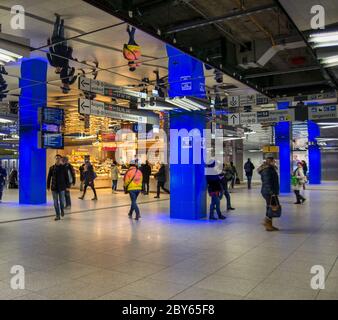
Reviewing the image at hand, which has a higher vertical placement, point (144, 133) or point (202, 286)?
point (144, 133)

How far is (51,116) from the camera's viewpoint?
12.3 meters

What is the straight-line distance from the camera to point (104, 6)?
3748mm

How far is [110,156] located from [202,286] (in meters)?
25.4

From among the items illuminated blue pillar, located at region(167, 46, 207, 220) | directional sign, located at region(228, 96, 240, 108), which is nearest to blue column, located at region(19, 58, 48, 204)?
illuminated blue pillar, located at region(167, 46, 207, 220)

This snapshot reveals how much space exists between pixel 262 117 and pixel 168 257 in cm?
826

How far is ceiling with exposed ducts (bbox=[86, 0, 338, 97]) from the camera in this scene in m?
4.51

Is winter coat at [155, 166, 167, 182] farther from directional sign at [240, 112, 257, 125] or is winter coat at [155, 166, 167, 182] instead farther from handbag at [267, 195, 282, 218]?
handbag at [267, 195, 282, 218]

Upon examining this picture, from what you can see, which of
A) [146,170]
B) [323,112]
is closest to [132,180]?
[323,112]

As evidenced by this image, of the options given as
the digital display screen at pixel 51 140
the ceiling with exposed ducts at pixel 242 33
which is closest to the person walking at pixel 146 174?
the digital display screen at pixel 51 140

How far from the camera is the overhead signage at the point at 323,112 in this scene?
1110 cm

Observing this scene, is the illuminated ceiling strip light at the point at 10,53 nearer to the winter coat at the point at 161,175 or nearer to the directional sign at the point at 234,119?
the directional sign at the point at 234,119

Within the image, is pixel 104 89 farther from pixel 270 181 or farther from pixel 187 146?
pixel 270 181
